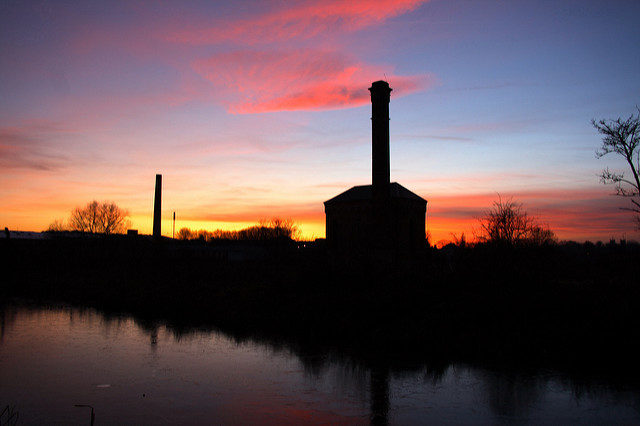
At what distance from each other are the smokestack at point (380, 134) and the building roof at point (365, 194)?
6591mm

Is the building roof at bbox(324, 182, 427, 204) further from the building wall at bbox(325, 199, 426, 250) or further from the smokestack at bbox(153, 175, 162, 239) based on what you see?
the smokestack at bbox(153, 175, 162, 239)

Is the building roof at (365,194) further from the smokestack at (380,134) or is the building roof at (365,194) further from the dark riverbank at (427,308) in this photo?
the dark riverbank at (427,308)

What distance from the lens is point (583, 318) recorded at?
1382cm

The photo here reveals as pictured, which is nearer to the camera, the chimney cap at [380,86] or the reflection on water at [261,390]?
the reflection on water at [261,390]

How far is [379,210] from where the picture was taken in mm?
29250

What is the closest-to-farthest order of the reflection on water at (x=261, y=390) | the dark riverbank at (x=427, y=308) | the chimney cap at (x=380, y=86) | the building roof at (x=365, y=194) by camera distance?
the reflection on water at (x=261, y=390) → the dark riverbank at (x=427, y=308) → the chimney cap at (x=380, y=86) → the building roof at (x=365, y=194)

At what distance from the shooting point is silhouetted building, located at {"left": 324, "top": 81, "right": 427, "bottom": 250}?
2917 centimetres

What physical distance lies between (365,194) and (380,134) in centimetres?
974

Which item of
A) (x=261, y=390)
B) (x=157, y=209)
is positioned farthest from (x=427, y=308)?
(x=157, y=209)

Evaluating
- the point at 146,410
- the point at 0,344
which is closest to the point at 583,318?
the point at 146,410

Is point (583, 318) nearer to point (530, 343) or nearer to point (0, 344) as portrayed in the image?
point (530, 343)

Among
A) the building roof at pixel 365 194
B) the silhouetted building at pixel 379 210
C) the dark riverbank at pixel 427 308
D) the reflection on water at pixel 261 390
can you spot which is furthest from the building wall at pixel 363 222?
the reflection on water at pixel 261 390

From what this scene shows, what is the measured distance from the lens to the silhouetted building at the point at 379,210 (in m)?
29.2

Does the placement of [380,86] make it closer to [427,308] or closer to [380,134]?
[380,134]
